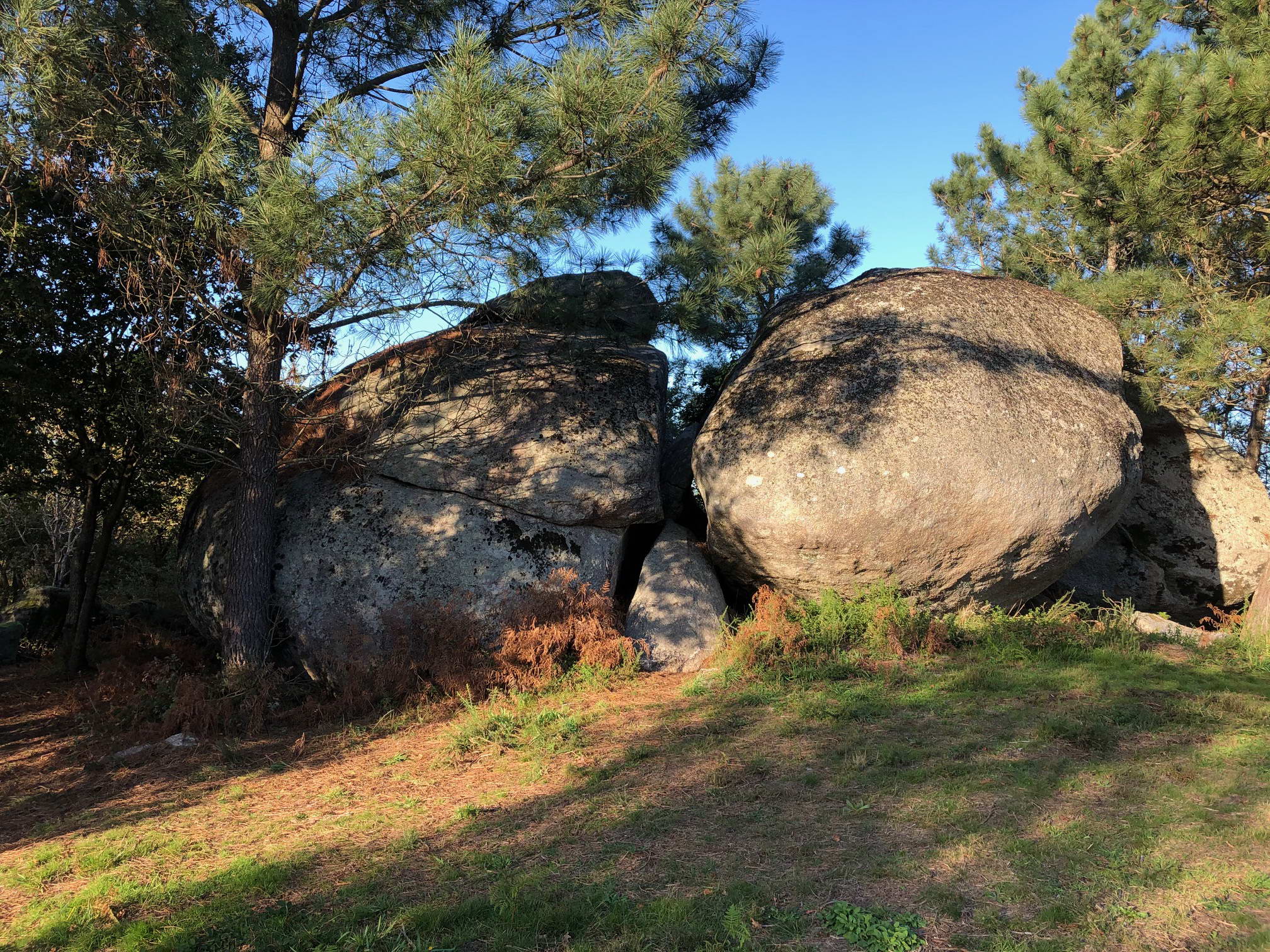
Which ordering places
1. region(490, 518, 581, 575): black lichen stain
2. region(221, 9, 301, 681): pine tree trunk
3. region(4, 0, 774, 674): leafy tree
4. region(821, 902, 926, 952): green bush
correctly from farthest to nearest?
region(490, 518, 581, 575): black lichen stain, region(221, 9, 301, 681): pine tree trunk, region(4, 0, 774, 674): leafy tree, region(821, 902, 926, 952): green bush

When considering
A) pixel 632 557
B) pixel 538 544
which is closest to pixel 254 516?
pixel 538 544

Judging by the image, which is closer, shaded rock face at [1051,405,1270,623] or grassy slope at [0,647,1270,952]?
grassy slope at [0,647,1270,952]

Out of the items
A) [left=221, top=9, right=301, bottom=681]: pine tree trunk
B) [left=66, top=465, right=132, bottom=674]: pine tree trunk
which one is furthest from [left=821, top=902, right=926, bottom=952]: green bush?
[left=66, top=465, right=132, bottom=674]: pine tree trunk

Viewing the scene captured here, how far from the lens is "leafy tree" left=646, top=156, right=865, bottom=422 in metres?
9.05

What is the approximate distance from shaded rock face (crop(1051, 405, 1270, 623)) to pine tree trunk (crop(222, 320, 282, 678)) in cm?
899

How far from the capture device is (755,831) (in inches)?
194

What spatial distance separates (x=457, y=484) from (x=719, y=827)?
208 inches

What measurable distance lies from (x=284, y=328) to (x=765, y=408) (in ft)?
16.4

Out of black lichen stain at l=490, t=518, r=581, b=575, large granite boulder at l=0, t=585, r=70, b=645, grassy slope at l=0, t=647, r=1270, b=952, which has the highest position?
black lichen stain at l=490, t=518, r=581, b=575

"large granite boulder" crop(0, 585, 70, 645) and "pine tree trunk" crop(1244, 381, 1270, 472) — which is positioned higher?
"pine tree trunk" crop(1244, 381, 1270, 472)

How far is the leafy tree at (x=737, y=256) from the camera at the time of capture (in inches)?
356

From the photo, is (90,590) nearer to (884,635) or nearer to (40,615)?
(40,615)

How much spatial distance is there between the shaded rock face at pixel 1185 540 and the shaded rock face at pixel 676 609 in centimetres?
443

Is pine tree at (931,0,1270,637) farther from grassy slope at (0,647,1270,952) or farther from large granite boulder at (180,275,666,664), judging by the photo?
large granite boulder at (180,275,666,664)
